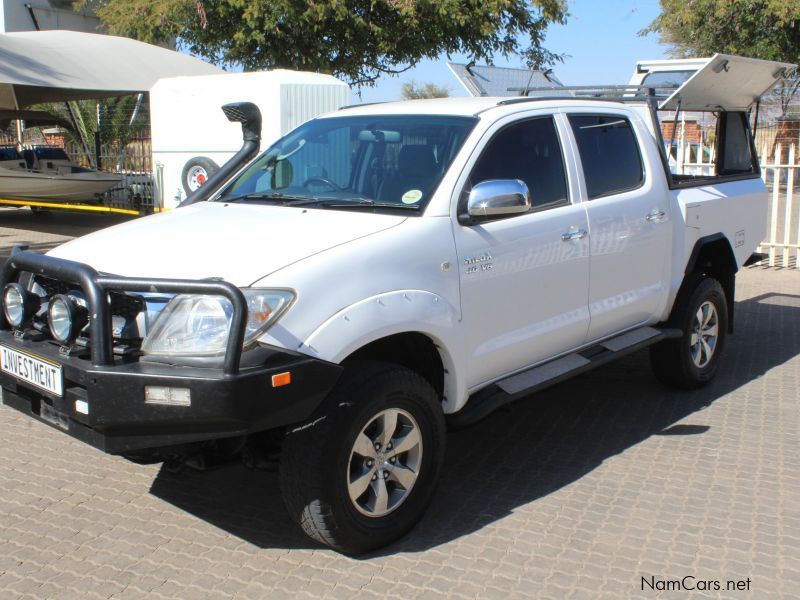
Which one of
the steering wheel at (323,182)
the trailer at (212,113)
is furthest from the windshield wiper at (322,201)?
the trailer at (212,113)

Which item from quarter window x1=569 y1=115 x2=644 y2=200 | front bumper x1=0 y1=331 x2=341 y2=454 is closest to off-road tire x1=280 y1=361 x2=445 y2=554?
front bumper x1=0 y1=331 x2=341 y2=454

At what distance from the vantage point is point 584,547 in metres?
3.84

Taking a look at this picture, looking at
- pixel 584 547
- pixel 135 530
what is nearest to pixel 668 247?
pixel 584 547

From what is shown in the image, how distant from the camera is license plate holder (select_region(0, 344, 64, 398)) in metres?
3.45

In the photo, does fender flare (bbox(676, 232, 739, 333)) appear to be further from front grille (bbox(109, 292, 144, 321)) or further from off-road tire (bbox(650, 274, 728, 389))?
front grille (bbox(109, 292, 144, 321))

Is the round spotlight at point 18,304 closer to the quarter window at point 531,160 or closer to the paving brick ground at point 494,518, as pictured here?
the paving brick ground at point 494,518

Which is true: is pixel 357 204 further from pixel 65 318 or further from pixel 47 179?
pixel 47 179

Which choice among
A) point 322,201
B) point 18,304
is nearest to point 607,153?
point 322,201

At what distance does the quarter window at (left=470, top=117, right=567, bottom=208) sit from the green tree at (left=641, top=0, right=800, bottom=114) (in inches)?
721

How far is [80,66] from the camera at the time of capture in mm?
17469

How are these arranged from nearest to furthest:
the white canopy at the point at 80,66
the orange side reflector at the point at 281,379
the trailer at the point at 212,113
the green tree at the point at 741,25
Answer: the orange side reflector at the point at 281,379 < the trailer at the point at 212,113 < the white canopy at the point at 80,66 < the green tree at the point at 741,25

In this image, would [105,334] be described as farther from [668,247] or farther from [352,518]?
[668,247]

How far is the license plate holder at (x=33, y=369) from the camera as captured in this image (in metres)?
3.45

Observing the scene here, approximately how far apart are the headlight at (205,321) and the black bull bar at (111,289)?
0.41 ft
